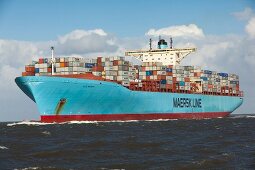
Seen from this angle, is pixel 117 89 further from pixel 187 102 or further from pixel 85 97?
pixel 187 102

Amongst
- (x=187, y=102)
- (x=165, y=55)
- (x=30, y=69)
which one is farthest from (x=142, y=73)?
(x=165, y=55)

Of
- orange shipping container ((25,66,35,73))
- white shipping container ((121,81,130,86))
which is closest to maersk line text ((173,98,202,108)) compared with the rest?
white shipping container ((121,81,130,86))

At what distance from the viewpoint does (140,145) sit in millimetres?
29922

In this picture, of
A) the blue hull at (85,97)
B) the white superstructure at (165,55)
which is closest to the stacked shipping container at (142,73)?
the blue hull at (85,97)

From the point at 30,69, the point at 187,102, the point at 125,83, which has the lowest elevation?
the point at 187,102

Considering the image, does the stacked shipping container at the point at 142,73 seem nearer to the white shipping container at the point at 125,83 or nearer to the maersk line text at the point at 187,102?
the white shipping container at the point at 125,83

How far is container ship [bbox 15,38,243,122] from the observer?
182 ft

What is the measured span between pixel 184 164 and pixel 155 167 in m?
1.77

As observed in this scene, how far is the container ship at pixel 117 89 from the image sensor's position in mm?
55406

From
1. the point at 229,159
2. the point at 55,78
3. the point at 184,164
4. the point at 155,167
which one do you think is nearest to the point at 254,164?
the point at 229,159

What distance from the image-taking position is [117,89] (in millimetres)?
60062

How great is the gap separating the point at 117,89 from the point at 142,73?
12.6 metres

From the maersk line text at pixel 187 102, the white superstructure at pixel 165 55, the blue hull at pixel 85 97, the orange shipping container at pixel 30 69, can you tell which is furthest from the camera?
the white superstructure at pixel 165 55

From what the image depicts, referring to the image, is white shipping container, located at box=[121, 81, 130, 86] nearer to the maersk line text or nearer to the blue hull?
the blue hull
